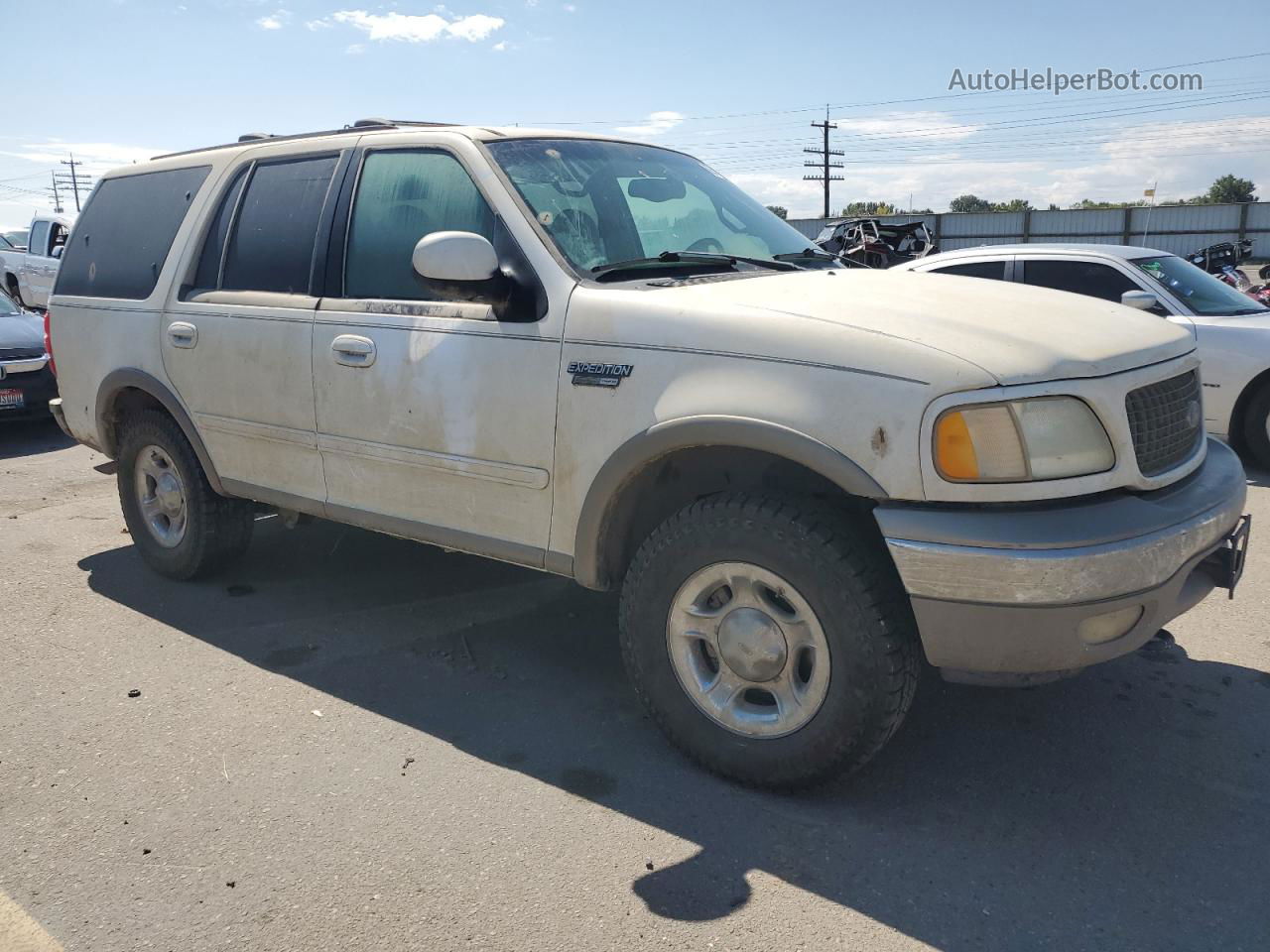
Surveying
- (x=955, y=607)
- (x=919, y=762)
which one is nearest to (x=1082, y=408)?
(x=955, y=607)

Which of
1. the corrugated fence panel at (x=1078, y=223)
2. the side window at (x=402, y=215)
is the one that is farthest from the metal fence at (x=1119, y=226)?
the side window at (x=402, y=215)

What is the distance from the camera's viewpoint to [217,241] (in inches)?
184

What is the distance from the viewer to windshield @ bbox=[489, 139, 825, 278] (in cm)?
366

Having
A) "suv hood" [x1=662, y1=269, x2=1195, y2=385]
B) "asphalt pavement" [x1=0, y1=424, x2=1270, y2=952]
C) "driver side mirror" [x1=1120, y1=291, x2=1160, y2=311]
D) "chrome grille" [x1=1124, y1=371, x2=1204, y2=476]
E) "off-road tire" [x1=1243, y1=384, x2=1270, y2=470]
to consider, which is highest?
"suv hood" [x1=662, y1=269, x2=1195, y2=385]

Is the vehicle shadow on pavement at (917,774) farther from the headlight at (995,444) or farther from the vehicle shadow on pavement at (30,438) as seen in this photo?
the vehicle shadow on pavement at (30,438)

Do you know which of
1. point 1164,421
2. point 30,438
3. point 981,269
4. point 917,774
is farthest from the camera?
point 30,438

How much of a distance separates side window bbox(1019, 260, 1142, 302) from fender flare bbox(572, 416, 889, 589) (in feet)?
18.0

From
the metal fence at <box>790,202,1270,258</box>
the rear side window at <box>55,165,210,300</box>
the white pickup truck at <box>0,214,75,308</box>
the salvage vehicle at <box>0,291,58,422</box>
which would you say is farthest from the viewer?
the metal fence at <box>790,202,1270,258</box>

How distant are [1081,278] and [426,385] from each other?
593cm

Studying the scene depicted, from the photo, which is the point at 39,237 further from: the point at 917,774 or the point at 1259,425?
the point at 917,774

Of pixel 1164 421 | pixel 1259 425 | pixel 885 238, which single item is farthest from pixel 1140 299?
pixel 885 238

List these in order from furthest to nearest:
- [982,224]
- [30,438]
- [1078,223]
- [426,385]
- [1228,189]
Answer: [1228,189] → [982,224] → [1078,223] → [30,438] → [426,385]

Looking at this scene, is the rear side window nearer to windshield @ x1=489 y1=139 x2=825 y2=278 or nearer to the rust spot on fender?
windshield @ x1=489 y1=139 x2=825 y2=278

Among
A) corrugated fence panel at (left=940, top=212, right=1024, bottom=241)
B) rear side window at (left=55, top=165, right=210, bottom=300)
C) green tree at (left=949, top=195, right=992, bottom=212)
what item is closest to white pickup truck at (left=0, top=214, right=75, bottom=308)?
rear side window at (left=55, top=165, right=210, bottom=300)
